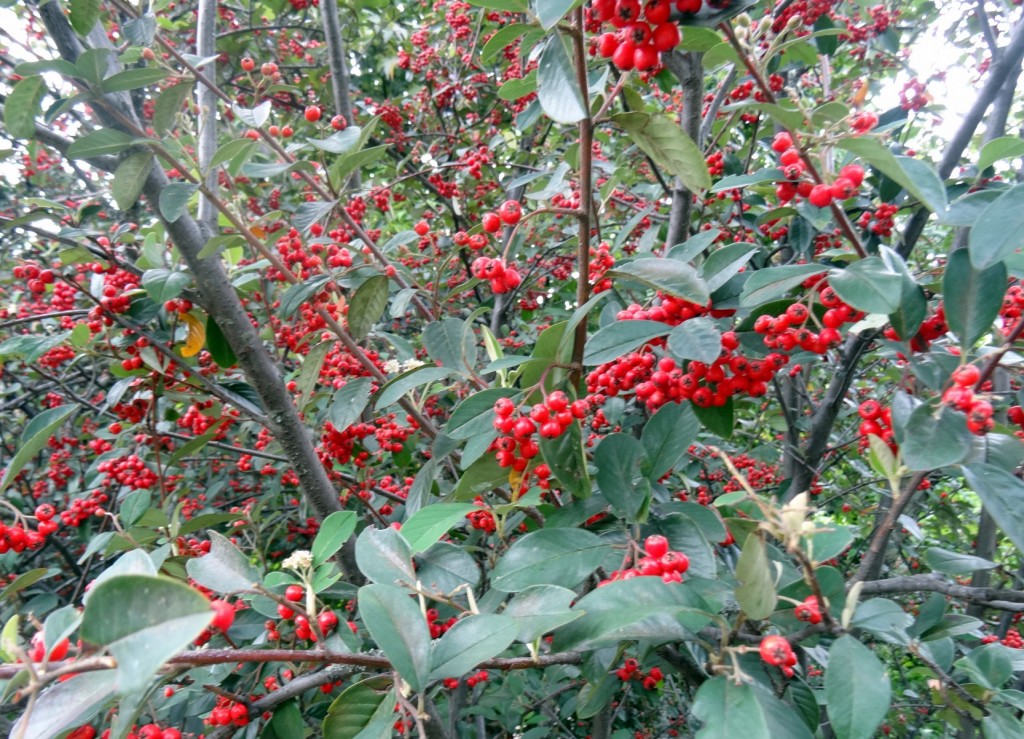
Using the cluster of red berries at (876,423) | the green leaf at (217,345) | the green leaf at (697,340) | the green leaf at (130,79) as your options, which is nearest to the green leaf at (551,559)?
the green leaf at (697,340)

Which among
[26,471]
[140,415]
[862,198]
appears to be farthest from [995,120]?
[26,471]

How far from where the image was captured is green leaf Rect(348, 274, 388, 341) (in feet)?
6.56

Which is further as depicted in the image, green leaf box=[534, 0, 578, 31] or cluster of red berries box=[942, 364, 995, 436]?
cluster of red berries box=[942, 364, 995, 436]

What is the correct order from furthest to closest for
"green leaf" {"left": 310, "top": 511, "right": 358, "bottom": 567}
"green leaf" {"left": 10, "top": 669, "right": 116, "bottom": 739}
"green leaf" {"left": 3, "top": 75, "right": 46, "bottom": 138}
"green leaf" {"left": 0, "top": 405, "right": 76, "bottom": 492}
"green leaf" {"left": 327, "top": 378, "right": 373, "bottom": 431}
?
"green leaf" {"left": 327, "top": 378, "right": 373, "bottom": 431}, "green leaf" {"left": 0, "top": 405, "right": 76, "bottom": 492}, "green leaf" {"left": 3, "top": 75, "right": 46, "bottom": 138}, "green leaf" {"left": 310, "top": 511, "right": 358, "bottom": 567}, "green leaf" {"left": 10, "top": 669, "right": 116, "bottom": 739}

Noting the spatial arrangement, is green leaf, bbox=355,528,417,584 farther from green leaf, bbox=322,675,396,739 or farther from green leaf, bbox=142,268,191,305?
green leaf, bbox=142,268,191,305

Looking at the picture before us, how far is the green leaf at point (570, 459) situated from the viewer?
1344 millimetres

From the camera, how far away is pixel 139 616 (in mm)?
628

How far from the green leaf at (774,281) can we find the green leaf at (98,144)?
165 centimetres

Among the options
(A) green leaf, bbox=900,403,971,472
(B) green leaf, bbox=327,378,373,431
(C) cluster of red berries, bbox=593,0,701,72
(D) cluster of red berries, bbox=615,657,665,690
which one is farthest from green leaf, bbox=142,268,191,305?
(A) green leaf, bbox=900,403,971,472

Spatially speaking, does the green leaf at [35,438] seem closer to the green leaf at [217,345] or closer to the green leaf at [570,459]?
the green leaf at [217,345]

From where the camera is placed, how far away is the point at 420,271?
4184 millimetres

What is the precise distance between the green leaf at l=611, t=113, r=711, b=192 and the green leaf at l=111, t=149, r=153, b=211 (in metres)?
1.38

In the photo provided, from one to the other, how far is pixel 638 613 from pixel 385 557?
54cm

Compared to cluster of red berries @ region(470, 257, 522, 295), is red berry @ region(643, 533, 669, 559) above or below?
below
